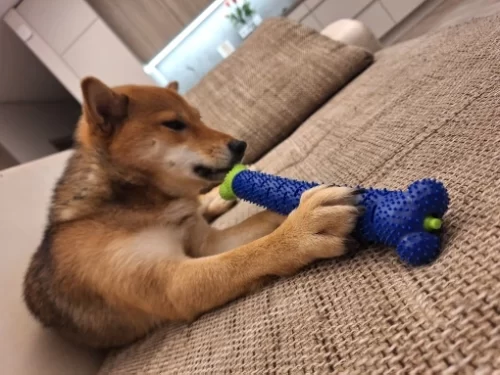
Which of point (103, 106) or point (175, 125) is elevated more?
point (103, 106)

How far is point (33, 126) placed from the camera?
587 cm

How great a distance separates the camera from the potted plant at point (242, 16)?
4.95 metres

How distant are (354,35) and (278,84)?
2.06 ft

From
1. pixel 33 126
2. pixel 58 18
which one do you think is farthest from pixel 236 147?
pixel 33 126

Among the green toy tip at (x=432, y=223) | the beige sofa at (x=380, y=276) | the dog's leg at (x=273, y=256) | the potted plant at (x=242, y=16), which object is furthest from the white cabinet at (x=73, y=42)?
the green toy tip at (x=432, y=223)

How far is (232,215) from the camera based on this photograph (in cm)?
168

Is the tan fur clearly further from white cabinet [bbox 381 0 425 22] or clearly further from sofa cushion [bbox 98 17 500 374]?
white cabinet [bbox 381 0 425 22]

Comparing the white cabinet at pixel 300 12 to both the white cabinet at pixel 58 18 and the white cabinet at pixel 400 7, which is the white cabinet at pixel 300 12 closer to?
the white cabinet at pixel 400 7

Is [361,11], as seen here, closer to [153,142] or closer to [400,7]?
[400,7]

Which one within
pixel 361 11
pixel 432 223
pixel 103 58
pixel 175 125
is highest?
pixel 103 58

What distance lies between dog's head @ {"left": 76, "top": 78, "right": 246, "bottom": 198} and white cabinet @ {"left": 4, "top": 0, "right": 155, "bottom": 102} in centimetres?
371

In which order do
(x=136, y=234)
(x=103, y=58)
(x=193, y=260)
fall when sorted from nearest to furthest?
(x=193, y=260)
(x=136, y=234)
(x=103, y=58)

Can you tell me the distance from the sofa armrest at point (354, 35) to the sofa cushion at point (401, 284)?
1.17 metres

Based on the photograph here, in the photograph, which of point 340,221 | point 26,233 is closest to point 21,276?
point 26,233
